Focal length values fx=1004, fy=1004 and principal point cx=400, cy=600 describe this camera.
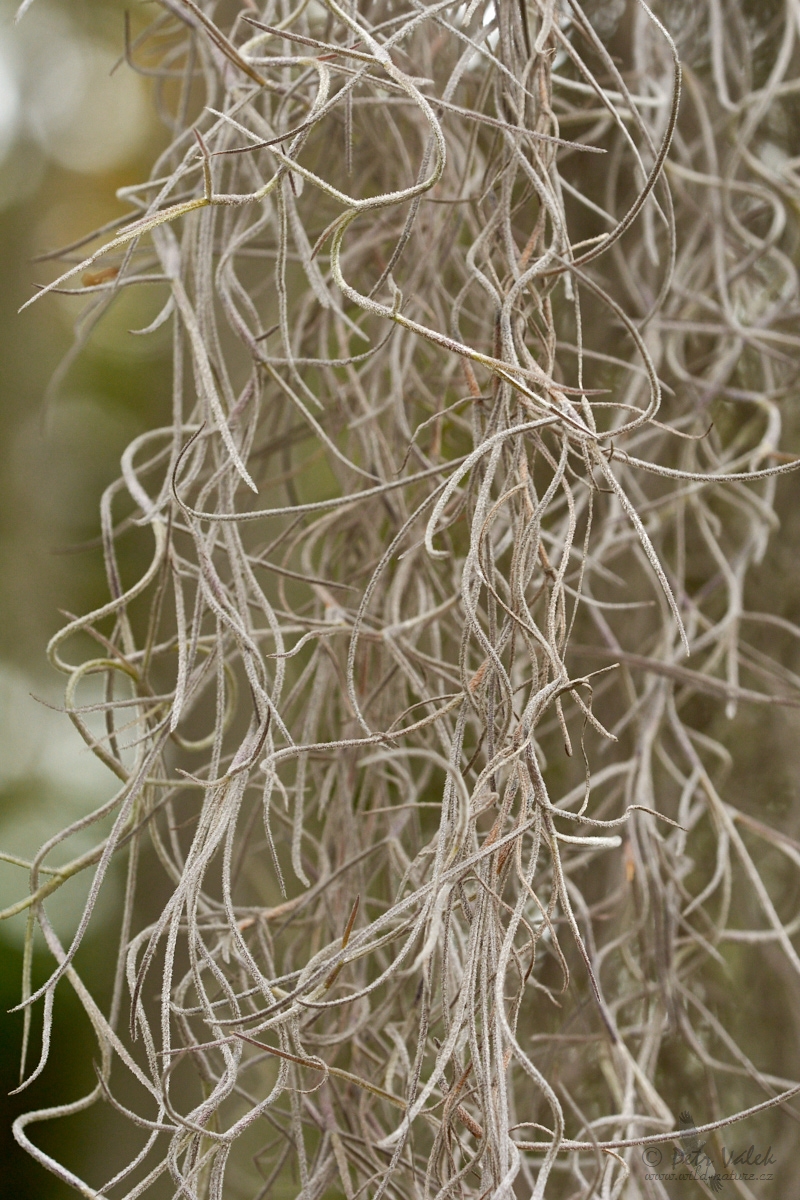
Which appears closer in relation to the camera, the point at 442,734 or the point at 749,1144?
the point at 442,734

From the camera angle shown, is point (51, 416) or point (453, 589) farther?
point (51, 416)

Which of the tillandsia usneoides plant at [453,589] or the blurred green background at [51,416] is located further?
the blurred green background at [51,416]

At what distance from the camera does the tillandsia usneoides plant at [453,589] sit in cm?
28

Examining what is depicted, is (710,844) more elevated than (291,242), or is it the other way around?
(291,242)

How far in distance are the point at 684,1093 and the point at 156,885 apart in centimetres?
70

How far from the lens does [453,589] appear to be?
0.49 m

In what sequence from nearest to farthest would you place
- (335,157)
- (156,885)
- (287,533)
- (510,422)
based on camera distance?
1. (510,422)
2. (287,533)
3. (335,157)
4. (156,885)

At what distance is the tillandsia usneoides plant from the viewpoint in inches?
11.0

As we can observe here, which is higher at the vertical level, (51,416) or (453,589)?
(51,416)

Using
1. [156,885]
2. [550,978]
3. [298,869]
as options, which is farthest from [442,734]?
[156,885]

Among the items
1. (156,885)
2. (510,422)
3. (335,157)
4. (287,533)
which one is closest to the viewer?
(510,422)

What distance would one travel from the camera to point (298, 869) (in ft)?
1.03

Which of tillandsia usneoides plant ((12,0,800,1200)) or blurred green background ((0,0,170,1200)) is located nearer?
tillandsia usneoides plant ((12,0,800,1200))

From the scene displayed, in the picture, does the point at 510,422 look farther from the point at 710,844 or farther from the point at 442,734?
the point at 710,844
